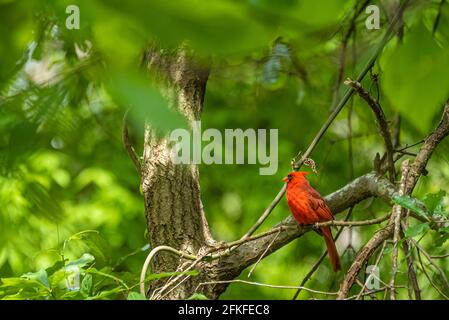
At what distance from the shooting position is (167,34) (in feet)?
1.26

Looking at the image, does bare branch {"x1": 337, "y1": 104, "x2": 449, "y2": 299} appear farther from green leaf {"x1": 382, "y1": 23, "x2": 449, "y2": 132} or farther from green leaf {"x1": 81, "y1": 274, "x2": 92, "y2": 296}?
green leaf {"x1": 382, "y1": 23, "x2": 449, "y2": 132}

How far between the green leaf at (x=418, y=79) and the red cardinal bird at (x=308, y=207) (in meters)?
1.73

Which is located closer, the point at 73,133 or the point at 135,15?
the point at 135,15

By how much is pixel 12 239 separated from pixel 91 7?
1.14 ft

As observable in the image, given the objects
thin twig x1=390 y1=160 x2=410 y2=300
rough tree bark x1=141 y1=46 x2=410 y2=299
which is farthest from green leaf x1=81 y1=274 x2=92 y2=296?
thin twig x1=390 y1=160 x2=410 y2=300

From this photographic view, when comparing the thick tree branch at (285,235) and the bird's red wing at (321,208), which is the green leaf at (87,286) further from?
the bird's red wing at (321,208)

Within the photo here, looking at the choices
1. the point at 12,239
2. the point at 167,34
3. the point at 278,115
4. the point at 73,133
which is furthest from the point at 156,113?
the point at 278,115

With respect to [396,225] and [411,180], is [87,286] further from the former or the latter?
[411,180]

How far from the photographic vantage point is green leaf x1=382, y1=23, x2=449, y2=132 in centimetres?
Result: 43

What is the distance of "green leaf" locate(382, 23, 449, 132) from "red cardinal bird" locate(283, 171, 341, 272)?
68.2 inches

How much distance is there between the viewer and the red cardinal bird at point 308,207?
2.26m

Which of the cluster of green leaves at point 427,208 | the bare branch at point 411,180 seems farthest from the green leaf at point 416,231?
the bare branch at point 411,180

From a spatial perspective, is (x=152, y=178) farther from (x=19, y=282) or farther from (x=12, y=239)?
(x=12, y=239)
